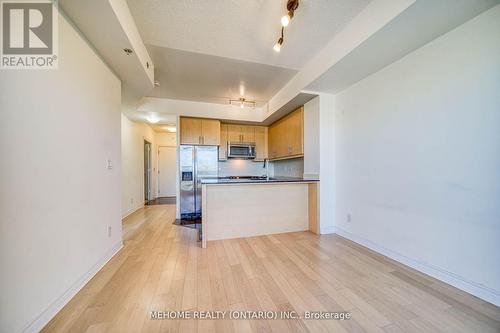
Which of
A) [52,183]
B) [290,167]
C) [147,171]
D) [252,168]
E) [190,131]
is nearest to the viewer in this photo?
[52,183]

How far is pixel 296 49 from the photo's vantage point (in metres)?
2.38

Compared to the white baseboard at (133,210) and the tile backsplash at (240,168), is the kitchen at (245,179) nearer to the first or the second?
the tile backsplash at (240,168)

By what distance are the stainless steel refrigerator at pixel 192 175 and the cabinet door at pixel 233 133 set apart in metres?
0.74

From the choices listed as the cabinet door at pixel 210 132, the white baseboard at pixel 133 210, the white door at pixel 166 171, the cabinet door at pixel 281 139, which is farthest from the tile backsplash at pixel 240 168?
the white door at pixel 166 171

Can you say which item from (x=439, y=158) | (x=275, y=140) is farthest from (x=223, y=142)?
(x=439, y=158)

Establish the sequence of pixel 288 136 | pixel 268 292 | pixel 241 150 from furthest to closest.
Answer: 1. pixel 241 150
2. pixel 288 136
3. pixel 268 292

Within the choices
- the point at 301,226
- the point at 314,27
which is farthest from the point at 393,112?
the point at 301,226

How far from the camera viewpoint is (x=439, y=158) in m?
1.77

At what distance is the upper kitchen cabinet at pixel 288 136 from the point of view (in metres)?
3.57

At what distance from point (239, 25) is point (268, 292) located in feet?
8.92

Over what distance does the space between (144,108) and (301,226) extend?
4000 millimetres

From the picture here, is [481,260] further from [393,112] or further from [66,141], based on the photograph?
[66,141]

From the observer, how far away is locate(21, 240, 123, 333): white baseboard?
118cm

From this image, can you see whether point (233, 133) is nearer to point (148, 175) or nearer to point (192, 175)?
point (192, 175)
